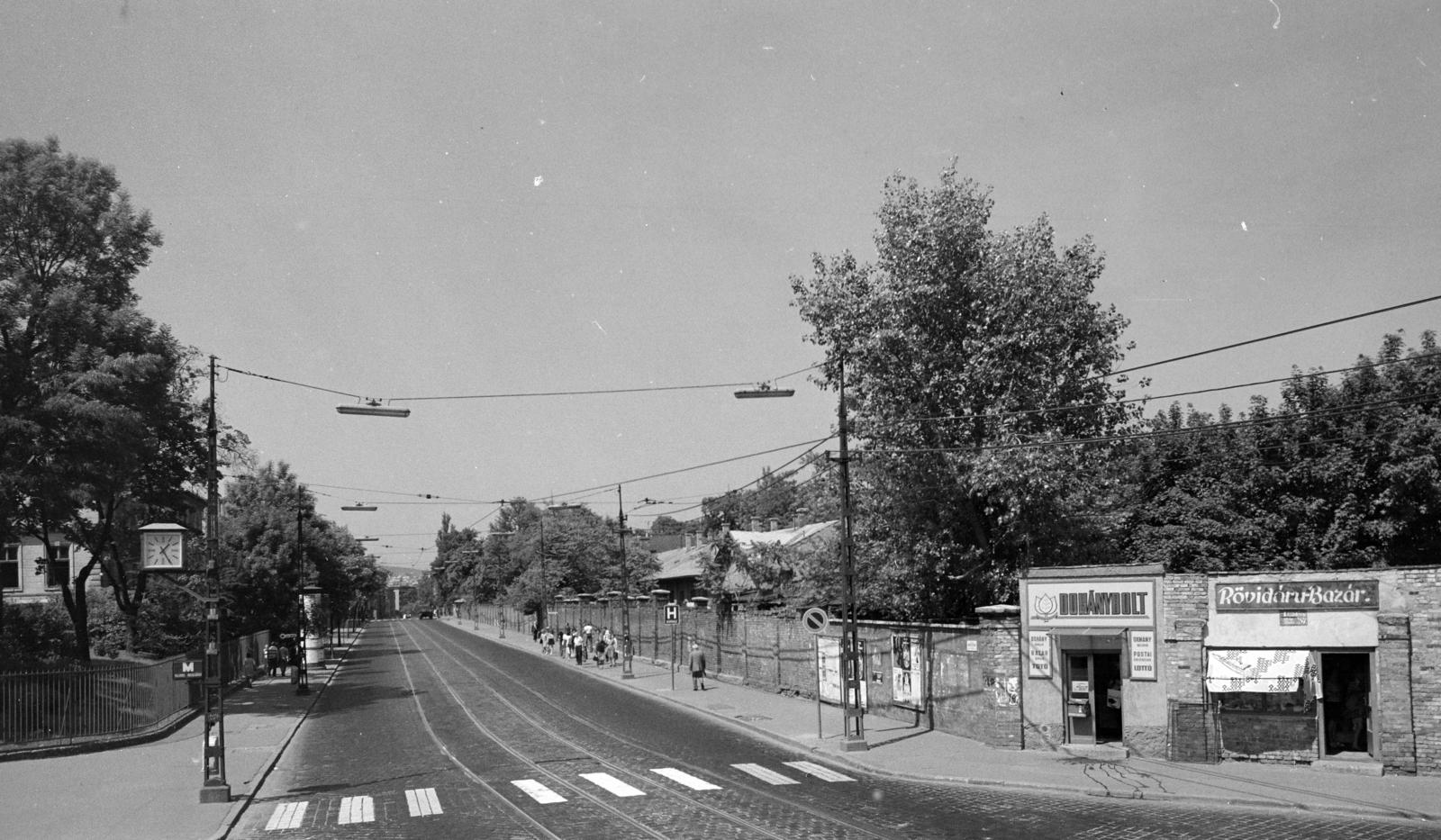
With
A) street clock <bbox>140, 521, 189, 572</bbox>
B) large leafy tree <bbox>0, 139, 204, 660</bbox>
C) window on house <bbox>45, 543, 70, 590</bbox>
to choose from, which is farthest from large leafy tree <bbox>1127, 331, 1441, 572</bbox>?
window on house <bbox>45, 543, 70, 590</bbox>

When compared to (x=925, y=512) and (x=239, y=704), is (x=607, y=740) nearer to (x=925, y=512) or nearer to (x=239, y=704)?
(x=925, y=512)

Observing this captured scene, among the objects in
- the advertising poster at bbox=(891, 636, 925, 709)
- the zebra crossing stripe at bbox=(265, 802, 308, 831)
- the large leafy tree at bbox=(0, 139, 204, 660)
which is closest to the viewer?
the zebra crossing stripe at bbox=(265, 802, 308, 831)

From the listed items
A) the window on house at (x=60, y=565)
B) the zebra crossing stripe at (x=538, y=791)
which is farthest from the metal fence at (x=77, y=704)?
the window on house at (x=60, y=565)

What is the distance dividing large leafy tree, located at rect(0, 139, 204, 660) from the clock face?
30.8 ft

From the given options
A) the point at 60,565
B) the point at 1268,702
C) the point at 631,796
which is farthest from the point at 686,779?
the point at 60,565

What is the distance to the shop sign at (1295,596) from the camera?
19.5 metres

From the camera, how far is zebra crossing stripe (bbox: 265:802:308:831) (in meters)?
16.5

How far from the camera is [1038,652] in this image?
22906 millimetres

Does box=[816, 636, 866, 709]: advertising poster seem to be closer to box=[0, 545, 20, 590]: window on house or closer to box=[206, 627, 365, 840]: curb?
box=[206, 627, 365, 840]: curb

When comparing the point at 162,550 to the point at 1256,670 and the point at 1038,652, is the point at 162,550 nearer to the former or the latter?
the point at 1038,652

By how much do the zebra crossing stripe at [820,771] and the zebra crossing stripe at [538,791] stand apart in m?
4.84

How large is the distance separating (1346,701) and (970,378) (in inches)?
458

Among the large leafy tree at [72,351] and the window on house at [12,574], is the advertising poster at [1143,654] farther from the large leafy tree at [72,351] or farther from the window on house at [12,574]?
the window on house at [12,574]

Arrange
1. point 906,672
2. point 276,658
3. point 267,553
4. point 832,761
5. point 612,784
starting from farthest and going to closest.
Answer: point 267,553 → point 276,658 → point 906,672 → point 832,761 → point 612,784
